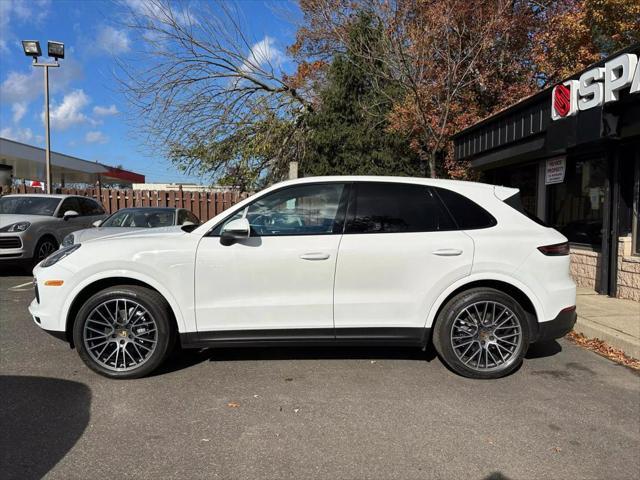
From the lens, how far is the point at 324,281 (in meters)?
4.30

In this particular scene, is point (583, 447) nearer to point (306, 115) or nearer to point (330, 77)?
point (330, 77)

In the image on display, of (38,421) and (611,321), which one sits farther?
(611,321)

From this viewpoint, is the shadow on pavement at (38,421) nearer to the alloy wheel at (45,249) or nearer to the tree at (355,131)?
the alloy wheel at (45,249)

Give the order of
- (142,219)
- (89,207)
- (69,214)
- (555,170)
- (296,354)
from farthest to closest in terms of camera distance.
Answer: (89,207), (69,214), (142,219), (555,170), (296,354)

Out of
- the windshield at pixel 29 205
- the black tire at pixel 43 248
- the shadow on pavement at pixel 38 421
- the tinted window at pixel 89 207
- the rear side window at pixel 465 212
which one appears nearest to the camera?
the shadow on pavement at pixel 38 421

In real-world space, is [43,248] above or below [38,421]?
above

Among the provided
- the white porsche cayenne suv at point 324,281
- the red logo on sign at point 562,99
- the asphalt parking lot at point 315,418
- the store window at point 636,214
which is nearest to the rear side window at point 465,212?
the white porsche cayenne suv at point 324,281

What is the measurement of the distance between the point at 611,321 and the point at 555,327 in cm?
213

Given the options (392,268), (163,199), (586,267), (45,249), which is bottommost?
(586,267)

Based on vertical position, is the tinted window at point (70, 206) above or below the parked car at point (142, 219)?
above

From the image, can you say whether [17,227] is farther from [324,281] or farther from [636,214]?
[636,214]

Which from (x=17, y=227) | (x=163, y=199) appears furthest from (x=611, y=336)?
(x=163, y=199)

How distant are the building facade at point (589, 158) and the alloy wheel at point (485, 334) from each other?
3.54 metres

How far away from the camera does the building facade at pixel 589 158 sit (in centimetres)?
662
